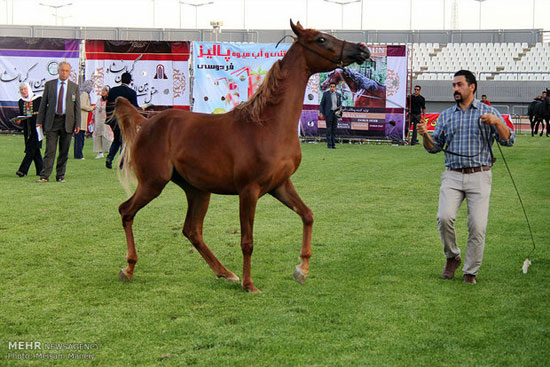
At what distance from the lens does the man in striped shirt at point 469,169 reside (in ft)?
21.9

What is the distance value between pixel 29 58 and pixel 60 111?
1638 centimetres

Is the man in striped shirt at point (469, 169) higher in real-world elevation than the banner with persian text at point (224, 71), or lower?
lower

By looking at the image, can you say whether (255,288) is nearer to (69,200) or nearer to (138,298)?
(138,298)

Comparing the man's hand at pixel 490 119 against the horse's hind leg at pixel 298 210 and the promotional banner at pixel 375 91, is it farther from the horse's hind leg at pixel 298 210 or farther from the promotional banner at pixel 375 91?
the promotional banner at pixel 375 91

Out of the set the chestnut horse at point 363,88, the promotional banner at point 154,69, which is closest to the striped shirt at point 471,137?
the chestnut horse at point 363,88

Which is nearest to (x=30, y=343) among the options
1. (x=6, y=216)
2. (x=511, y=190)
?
(x=6, y=216)

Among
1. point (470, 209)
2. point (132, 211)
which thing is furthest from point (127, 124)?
point (470, 209)

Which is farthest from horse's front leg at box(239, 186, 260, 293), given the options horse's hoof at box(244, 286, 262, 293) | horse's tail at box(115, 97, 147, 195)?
horse's tail at box(115, 97, 147, 195)

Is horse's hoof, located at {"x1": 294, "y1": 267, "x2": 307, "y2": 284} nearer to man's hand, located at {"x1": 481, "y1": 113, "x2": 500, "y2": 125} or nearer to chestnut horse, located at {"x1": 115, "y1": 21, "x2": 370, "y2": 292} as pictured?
chestnut horse, located at {"x1": 115, "y1": 21, "x2": 370, "y2": 292}

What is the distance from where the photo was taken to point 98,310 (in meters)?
5.65

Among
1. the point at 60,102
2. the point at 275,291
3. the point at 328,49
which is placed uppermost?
the point at 328,49

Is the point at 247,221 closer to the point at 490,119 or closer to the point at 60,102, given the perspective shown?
the point at 490,119

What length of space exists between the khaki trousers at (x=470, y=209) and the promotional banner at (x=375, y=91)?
2098 cm

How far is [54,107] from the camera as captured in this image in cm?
1433
